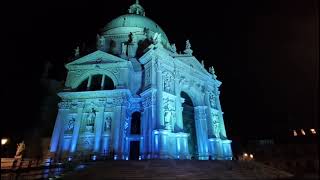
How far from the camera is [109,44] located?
3950 centimetres

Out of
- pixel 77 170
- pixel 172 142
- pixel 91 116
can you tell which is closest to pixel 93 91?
pixel 91 116

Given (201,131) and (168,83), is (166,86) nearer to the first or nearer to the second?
(168,83)

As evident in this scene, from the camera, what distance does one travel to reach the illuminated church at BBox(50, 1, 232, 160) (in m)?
27.6

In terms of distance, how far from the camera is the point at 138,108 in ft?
103

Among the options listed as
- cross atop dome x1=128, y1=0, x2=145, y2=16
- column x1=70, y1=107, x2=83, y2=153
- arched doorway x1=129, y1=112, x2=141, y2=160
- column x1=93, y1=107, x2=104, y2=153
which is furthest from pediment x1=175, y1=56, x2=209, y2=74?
cross atop dome x1=128, y1=0, x2=145, y2=16

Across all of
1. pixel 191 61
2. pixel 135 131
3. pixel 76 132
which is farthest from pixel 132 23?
pixel 76 132

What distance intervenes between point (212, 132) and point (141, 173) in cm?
1883

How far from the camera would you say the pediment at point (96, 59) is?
1288 inches

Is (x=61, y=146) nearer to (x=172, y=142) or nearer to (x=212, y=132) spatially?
(x=172, y=142)

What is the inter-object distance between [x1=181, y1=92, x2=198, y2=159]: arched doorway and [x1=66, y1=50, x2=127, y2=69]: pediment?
1188 centimetres

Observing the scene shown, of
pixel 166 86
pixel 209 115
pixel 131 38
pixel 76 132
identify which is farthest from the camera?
pixel 131 38

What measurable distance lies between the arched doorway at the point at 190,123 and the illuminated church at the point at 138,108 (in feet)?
0.47

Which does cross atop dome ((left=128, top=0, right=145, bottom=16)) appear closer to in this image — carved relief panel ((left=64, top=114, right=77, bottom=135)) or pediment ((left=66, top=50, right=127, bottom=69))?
pediment ((left=66, top=50, right=127, bottom=69))

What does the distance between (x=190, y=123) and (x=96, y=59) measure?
1668cm
